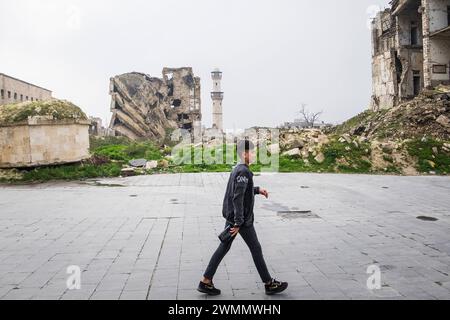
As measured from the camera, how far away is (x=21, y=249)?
18.6ft

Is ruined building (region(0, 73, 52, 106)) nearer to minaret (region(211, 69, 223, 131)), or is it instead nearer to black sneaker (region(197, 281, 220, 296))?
minaret (region(211, 69, 223, 131))

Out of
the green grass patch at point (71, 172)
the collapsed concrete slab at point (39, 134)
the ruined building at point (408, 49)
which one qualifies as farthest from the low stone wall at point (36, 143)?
the ruined building at point (408, 49)

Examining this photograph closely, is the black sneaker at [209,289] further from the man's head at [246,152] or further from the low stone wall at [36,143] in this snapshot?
the low stone wall at [36,143]

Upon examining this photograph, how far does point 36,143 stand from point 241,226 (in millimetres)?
13777

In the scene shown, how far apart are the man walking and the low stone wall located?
44.3ft

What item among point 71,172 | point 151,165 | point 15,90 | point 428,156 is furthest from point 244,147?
point 15,90

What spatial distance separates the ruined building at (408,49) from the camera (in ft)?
97.6

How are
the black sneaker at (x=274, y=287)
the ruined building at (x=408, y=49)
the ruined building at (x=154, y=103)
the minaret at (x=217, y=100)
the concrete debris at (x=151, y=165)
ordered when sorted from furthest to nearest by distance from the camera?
the minaret at (x=217, y=100), the ruined building at (x=154, y=103), the ruined building at (x=408, y=49), the concrete debris at (x=151, y=165), the black sneaker at (x=274, y=287)

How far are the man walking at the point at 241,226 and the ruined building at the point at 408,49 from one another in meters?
30.5

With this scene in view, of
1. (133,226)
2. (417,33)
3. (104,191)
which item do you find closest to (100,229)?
(133,226)

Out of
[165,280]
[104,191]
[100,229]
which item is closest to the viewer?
[165,280]
